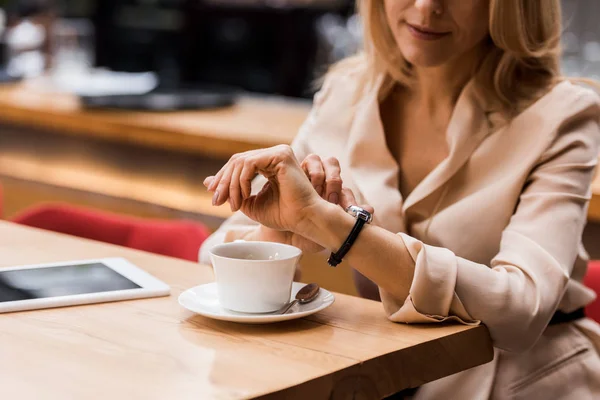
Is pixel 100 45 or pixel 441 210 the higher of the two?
pixel 441 210

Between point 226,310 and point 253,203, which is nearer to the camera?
point 226,310

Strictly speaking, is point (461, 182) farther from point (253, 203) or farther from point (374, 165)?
point (253, 203)

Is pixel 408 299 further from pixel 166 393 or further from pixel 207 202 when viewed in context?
pixel 207 202

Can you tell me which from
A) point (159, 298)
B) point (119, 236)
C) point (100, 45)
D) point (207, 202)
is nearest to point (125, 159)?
point (207, 202)

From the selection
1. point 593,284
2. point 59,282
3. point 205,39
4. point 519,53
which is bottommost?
point 205,39

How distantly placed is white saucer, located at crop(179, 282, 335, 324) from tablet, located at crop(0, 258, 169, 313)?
0.22 feet

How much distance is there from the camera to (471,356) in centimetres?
137

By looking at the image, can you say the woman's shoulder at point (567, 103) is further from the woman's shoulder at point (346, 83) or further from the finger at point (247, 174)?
the finger at point (247, 174)

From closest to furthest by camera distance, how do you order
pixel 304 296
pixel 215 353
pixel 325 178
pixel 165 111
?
pixel 215 353
pixel 304 296
pixel 325 178
pixel 165 111

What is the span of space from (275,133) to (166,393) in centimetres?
205

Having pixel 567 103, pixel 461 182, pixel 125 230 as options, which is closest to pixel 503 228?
pixel 461 182

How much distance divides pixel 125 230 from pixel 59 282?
2.21 feet

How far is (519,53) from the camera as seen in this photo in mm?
1830

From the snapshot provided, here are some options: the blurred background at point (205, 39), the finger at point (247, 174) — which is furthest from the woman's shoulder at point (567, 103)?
the blurred background at point (205, 39)
